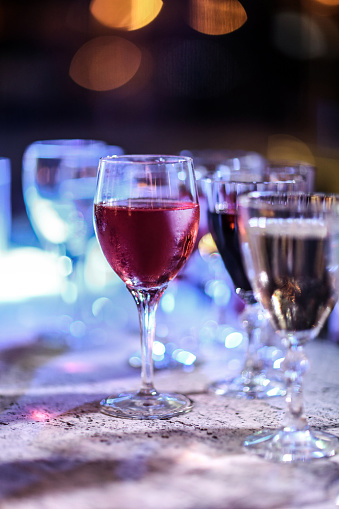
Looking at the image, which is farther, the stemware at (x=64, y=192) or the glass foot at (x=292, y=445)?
the stemware at (x=64, y=192)

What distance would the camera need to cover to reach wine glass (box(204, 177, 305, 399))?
36.0 inches

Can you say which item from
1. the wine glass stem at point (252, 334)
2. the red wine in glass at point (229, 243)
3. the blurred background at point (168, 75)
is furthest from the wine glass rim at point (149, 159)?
the blurred background at point (168, 75)

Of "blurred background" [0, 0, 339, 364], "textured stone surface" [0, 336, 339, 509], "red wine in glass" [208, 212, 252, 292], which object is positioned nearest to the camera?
"textured stone surface" [0, 336, 339, 509]

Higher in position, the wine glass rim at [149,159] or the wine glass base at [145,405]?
the wine glass rim at [149,159]

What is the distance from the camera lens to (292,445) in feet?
2.33

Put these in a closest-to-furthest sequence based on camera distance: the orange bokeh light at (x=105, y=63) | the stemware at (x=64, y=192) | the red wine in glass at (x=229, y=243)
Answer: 1. the red wine in glass at (x=229, y=243)
2. the stemware at (x=64, y=192)
3. the orange bokeh light at (x=105, y=63)

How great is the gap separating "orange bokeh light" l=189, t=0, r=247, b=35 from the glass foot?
3.79 meters

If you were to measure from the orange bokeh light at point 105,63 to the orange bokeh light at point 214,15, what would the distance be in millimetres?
378

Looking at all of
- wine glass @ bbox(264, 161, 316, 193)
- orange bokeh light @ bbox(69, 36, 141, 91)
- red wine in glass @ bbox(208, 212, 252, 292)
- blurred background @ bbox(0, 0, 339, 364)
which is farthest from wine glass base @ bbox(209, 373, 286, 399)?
orange bokeh light @ bbox(69, 36, 141, 91)

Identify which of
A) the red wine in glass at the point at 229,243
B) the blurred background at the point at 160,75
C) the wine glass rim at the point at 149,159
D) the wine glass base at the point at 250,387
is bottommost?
the wine glass base at the point at 250,387

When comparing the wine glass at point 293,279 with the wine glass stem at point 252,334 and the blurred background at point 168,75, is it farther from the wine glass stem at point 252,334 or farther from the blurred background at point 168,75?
the blurred background at point 168,75

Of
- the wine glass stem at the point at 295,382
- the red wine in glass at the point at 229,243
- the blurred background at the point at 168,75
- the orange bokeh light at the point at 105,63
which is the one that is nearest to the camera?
the wine glass stem at the point at 295,382

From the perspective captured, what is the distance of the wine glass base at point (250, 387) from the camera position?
36.1 inches

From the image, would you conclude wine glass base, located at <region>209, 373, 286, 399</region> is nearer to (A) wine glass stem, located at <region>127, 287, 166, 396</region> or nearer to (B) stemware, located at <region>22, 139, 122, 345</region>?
(A) wine glass stem, located at <region>127, 287, 166, 396</region>
